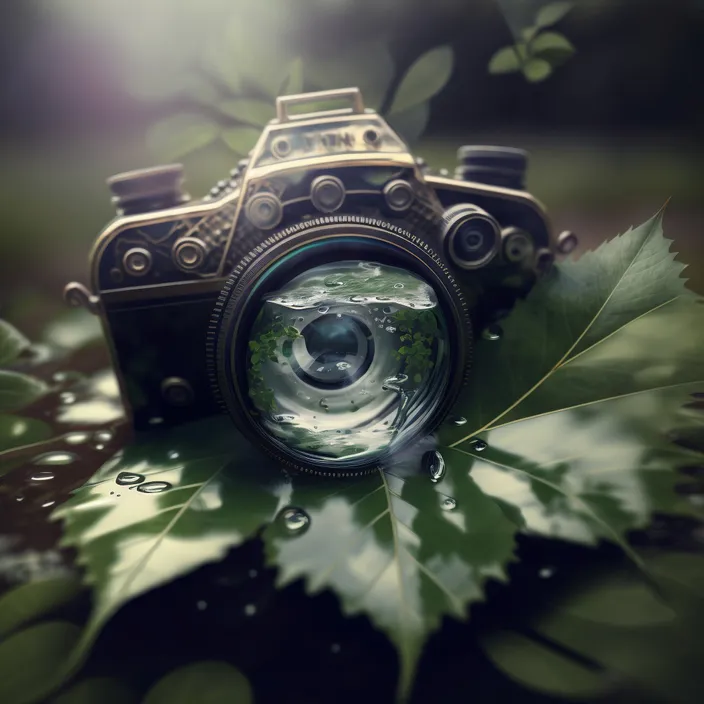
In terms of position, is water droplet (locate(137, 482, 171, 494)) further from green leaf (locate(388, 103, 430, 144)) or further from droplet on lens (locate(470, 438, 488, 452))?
green leaf (locate(388, 103, 430, 144))

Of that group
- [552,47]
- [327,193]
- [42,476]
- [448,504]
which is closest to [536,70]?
[552,47]

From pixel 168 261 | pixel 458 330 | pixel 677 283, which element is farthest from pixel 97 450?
pixel 677 283

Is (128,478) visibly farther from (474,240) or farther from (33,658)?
(474,240)

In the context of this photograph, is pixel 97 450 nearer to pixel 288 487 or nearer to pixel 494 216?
pixel 288 487

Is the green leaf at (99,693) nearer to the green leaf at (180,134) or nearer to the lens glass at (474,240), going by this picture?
the lens glass at (474,240)

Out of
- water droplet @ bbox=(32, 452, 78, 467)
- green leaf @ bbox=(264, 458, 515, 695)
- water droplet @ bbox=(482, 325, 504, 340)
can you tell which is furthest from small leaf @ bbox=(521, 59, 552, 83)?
water droplet @ bbox=(32, 452, 78, 467)

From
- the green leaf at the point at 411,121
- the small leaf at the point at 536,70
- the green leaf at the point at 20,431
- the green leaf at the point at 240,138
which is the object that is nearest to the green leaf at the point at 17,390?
the green leaf at the point at 20,431
